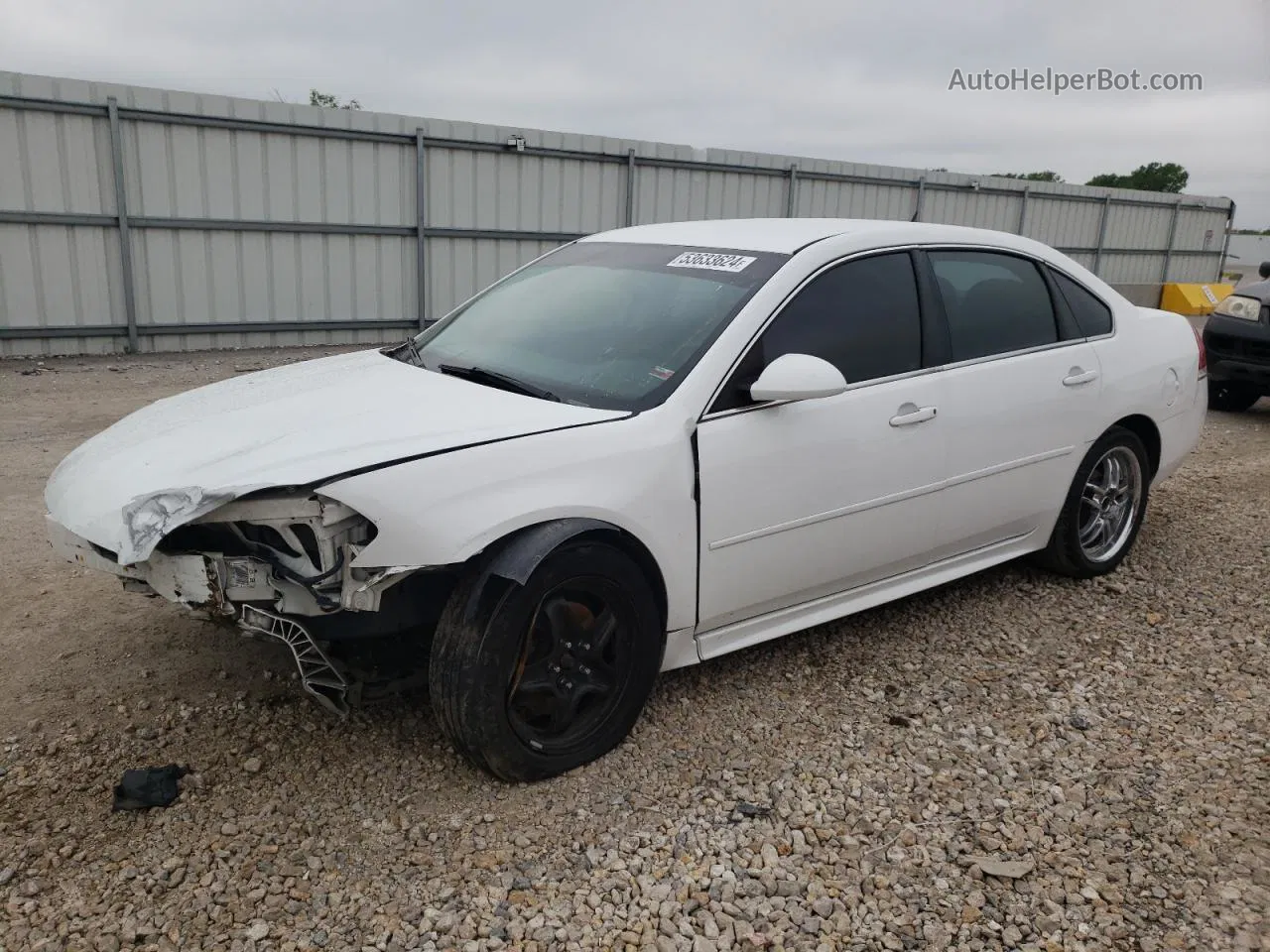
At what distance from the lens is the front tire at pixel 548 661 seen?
9.12 feet

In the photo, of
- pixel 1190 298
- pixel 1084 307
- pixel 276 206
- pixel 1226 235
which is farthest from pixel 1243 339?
pixel 1226 235

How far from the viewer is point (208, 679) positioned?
11.6 feet

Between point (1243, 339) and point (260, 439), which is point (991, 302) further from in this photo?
point (1243, 339)

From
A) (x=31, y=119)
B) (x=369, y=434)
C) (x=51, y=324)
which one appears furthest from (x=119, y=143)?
(x=369, y=434)

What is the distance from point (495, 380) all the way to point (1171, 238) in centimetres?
2377

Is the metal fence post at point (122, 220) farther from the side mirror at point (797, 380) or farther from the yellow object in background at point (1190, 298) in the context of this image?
the yellow object in background at point (1190, 298)

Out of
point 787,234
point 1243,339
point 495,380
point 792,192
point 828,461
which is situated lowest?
point 1243,339

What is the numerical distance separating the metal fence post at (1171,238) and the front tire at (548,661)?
2382cm

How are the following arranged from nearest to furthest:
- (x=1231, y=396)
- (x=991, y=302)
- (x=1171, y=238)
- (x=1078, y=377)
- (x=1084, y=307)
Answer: (x=991, y=302)
(x=1078, y=377)
(x=1084, y=307)
(x=1231, y=396)
(x=1171, y=238)

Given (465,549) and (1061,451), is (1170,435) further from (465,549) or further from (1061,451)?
(465,549)

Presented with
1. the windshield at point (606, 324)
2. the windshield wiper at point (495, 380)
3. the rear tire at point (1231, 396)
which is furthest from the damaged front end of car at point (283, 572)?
the rear tire at point (1231, 396)

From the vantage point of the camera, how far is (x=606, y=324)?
3.63 meters

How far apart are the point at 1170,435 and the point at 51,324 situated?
10.6m

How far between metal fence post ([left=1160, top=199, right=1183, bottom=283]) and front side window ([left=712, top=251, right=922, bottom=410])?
22.4 m
